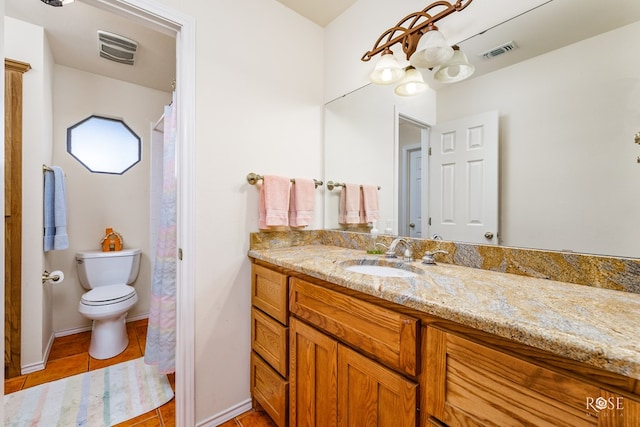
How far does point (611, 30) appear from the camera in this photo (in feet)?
2.86

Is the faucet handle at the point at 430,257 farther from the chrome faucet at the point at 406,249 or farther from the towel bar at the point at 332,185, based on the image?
the towel bar at the point at 332,185

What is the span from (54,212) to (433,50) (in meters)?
2.58

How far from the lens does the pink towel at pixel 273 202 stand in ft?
4.90

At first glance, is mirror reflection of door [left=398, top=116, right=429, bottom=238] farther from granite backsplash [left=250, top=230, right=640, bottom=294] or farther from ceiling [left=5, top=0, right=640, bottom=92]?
ceiling [left=5, top=0, right=640, bottom=92]

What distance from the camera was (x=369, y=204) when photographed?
1687 millimetres

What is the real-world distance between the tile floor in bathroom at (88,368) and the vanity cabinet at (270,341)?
0.12 metres

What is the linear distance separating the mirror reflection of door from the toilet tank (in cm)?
232

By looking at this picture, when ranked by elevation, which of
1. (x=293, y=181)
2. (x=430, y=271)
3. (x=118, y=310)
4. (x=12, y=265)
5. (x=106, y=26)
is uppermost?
(x=106, y=26)

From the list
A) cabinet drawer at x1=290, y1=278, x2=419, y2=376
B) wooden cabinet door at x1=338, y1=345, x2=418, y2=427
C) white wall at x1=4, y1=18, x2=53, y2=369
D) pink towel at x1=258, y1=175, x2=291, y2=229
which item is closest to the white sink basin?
cabinet drawer at x1=290, y1=278, x2=419, y2=376

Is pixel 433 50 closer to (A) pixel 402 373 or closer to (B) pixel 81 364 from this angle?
(A) pixel 402 373

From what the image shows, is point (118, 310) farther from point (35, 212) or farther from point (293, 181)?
point (293, 181)

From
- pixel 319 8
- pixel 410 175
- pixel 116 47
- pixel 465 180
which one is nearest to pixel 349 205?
pixel 410 175

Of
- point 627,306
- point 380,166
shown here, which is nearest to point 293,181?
point 380,166

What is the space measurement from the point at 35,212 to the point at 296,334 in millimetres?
1972
